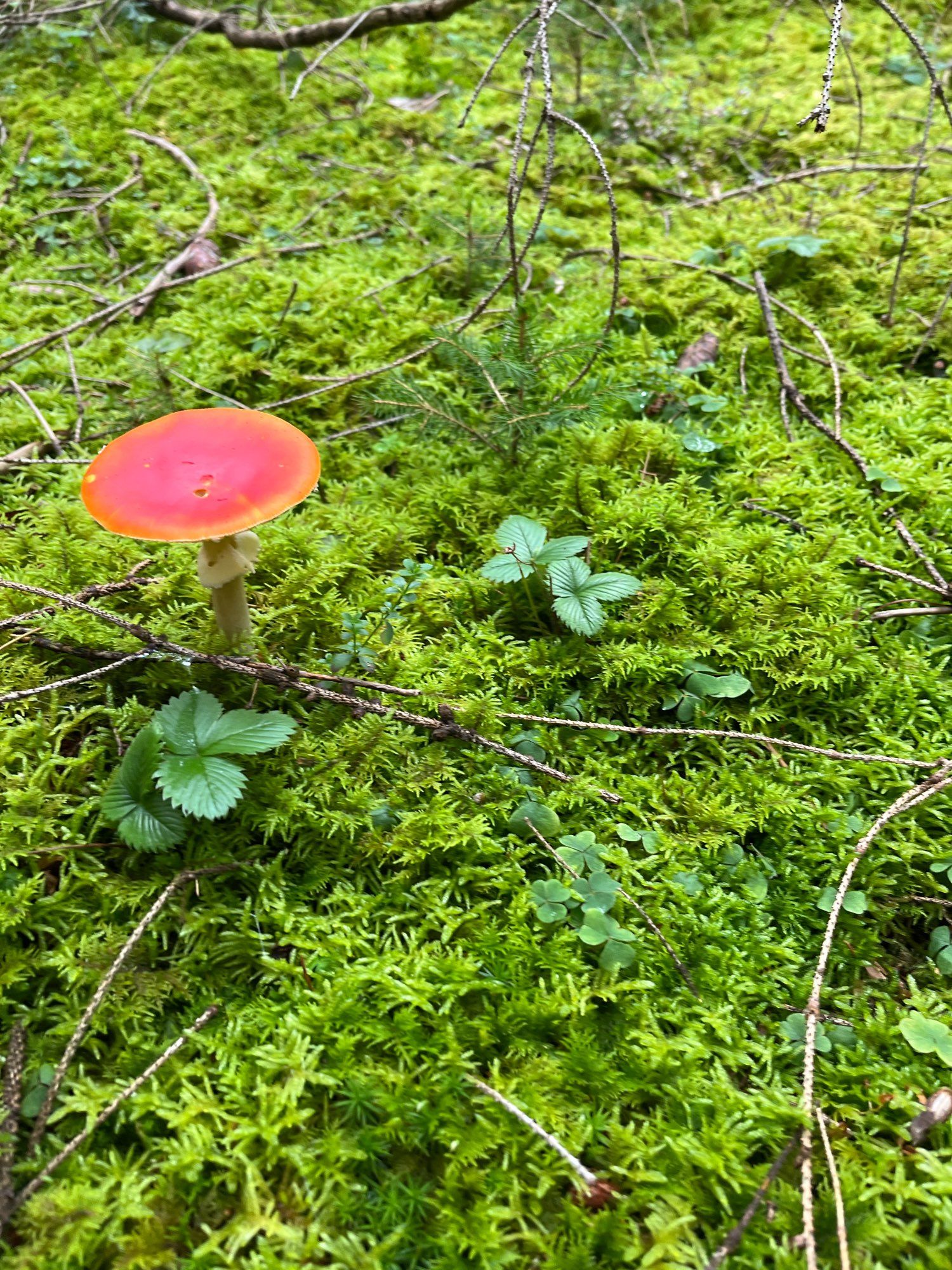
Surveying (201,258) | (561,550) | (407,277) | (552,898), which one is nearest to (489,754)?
(552,898)

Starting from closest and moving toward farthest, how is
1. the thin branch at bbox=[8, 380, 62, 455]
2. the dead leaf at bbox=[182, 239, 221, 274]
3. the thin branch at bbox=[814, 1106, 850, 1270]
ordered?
1. the thin branch at bbox=[814, 1106, 850, 1270]
2. the thin branch at bbox=[8, 380, 62, 455]
3. the dead leaf at bbox=[182, 239, 221, 274]

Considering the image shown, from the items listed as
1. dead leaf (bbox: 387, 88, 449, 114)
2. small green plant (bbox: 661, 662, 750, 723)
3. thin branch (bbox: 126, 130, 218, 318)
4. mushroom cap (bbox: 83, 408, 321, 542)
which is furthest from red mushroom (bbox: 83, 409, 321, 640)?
dead leaf (bbox: 387, 88, 449, 114)

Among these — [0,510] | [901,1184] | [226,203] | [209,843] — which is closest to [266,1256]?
[209,843]

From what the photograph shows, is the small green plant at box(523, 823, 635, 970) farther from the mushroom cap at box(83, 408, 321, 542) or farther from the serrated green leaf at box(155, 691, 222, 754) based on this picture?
the mushroom cap at box(83, 408, 321, 542)

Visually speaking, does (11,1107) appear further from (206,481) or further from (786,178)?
(786,178)

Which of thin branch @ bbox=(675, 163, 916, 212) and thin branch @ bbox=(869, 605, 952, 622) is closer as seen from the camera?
thin branch @ bbox=(869, 605, 952, 622)

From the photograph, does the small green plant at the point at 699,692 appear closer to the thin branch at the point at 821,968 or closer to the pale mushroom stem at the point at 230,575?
the thin branch at the point at 821,968
